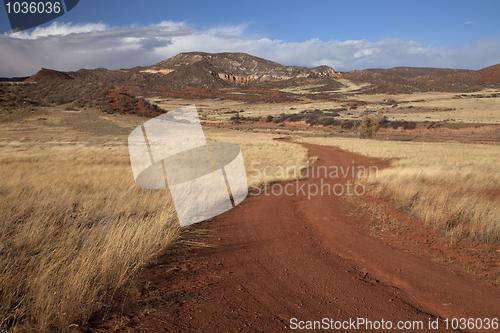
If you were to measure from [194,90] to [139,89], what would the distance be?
77.9 ft

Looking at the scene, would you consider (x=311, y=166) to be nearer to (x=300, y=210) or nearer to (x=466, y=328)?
(x=300, y=210)

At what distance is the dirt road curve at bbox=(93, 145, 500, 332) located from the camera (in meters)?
3.37

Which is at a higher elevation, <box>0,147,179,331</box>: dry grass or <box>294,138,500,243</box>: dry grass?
<box>0,147,179,331</box>: dry grass

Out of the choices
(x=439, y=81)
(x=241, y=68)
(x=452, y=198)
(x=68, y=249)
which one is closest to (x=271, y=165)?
(x=452, y=198)

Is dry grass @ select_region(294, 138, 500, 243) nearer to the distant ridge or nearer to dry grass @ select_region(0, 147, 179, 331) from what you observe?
dry grass @ select_region(0, 147, 179, 331)

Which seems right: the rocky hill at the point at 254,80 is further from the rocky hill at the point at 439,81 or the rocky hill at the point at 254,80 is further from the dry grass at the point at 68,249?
the dry grass at the point at 68,249

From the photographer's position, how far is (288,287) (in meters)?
4.17

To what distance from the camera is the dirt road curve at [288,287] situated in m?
3.37

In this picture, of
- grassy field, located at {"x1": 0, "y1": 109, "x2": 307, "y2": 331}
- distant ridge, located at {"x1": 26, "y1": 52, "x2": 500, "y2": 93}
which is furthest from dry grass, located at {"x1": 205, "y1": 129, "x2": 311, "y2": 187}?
distant ridge, located at {"x1": 26, "y1": 52, "x2": 500, "y2": 93}

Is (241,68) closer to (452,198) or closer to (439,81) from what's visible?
(439,81)

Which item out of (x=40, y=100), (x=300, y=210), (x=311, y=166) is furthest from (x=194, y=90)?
(x=300, y=210)

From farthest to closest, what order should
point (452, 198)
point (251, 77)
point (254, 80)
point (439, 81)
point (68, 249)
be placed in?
1. point (251, 77)
2. point (254, 80)
3. point (439, 81)
4. point (452, 198)
5. point (68, 249)

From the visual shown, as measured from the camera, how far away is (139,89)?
129250mm

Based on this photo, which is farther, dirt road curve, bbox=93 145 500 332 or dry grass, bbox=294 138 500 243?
dry grass, bbox=294 138 500 243
